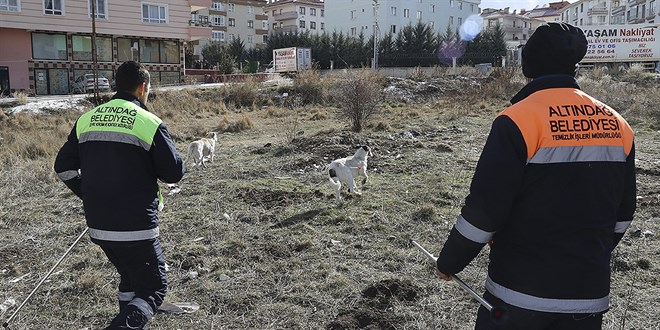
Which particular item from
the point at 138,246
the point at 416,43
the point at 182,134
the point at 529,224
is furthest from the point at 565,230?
the point at 416,43

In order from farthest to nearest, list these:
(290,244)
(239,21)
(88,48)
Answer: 1. (239,21)
2. (88,48)
3. (290,244)

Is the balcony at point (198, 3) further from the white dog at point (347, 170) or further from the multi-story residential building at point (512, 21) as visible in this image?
the multi-story residential building at point (512, 21)

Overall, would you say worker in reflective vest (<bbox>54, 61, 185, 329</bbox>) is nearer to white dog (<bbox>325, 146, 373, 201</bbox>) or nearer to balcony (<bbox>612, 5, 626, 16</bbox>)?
white dog (<bbox>325, 146, 373, 201</bbox>)

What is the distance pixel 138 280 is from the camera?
10.4ft

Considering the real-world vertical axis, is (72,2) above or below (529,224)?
above

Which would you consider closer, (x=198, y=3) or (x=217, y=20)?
(x=198, y=3)

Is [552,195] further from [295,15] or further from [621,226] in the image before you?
[295,15]

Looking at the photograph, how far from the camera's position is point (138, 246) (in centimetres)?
310

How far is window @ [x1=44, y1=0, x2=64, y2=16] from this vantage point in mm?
30456

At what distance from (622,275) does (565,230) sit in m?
3.23

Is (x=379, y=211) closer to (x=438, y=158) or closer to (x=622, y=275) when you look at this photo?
(x=622, y=275)

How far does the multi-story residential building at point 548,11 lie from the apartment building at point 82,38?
2789 inches

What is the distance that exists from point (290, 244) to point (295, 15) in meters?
75.6

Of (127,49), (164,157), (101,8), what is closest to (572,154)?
(164,157)
